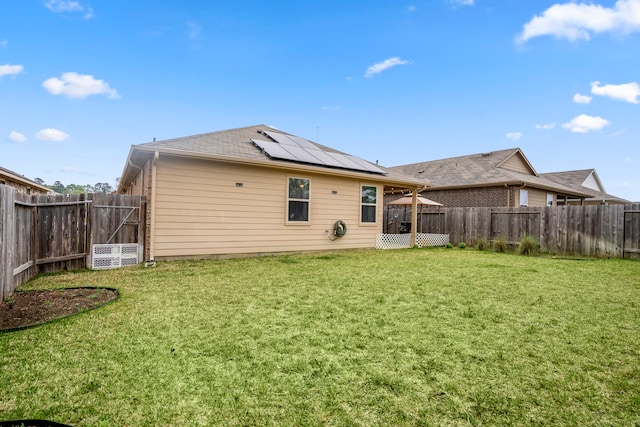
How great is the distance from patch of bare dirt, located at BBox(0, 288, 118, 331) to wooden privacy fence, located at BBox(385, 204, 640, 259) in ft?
41.1

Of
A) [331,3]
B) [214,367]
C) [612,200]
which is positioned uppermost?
[331,3]

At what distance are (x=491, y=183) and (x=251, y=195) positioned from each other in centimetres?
1260

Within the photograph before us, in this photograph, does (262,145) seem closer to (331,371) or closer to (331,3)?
(331,3)

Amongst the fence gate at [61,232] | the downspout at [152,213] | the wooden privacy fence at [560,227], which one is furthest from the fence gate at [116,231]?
the wooden privacy fence at [560,227]

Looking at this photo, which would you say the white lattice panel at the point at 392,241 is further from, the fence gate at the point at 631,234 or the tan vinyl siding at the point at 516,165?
the tan vinyl siding at the point at 516,165

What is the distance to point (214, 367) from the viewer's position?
2.37 meters

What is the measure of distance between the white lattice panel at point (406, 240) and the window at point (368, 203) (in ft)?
2.71

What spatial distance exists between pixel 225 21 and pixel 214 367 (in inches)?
479

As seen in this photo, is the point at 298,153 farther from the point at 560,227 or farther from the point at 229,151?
the point at 560,227

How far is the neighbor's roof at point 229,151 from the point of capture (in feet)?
23.9

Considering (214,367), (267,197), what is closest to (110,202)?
(267,197)

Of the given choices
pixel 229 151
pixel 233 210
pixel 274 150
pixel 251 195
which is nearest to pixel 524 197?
pixel 274 150

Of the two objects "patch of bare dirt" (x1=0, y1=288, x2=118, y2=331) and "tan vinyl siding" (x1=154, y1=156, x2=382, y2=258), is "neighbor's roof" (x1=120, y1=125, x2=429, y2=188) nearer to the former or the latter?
"tan vinyl siding" (x1=154, y1=156, x2=382, y2=258)

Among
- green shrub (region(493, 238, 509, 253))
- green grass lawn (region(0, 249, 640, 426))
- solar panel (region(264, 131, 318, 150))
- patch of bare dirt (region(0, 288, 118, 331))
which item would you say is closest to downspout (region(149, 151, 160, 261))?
green grass lawn (region(0, 249, 640, 426))
